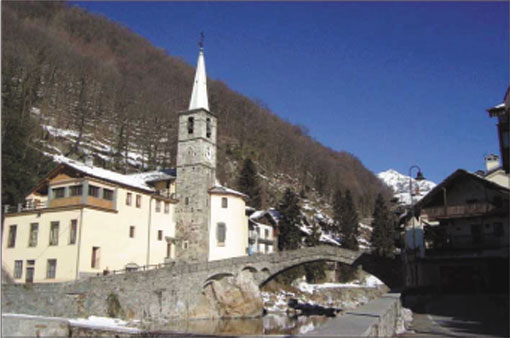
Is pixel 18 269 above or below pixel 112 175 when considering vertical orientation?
below

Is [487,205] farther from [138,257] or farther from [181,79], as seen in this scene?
[181,79]

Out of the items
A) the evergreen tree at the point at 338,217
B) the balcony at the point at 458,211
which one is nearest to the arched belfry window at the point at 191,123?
the balcony at the point at 458,211

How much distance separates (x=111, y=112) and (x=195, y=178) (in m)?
48.4

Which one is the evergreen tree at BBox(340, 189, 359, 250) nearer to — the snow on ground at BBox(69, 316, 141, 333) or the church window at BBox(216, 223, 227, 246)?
the church window at BBox(216, 223, 227, 246)

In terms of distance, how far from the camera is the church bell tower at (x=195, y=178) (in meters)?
45.1

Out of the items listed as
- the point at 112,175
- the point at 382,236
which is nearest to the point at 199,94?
the point at 112,175

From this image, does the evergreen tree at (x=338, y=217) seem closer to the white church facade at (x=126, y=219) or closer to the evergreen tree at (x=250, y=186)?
the evergreen tree at (x=250, y=186)

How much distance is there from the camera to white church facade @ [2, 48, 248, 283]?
35.7 metres

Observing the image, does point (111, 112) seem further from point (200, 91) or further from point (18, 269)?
point (18, 269)

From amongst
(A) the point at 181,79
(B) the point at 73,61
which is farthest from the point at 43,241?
(A) the point at 181,79

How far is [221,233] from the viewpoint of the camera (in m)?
46.1

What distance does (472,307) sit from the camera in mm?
23016

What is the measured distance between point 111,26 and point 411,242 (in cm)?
13230

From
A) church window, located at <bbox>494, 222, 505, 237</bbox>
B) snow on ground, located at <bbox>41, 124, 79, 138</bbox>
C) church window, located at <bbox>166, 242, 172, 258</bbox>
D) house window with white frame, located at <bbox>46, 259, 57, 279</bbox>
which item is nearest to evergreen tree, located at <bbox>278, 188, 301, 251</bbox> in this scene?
church window, located at <bbox>166, 242, 172, 258</bbox>
